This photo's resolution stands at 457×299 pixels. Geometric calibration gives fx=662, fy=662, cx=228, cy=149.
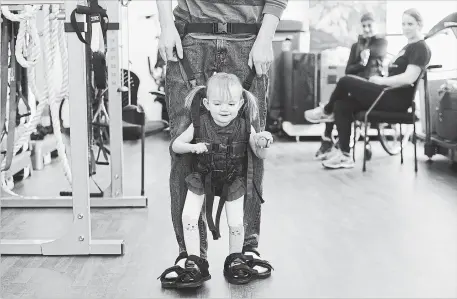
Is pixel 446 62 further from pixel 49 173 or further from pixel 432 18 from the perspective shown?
pixel 49 173

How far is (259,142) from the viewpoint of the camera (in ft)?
5.99

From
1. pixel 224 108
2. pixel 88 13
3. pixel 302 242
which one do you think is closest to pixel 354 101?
pixel 302 242

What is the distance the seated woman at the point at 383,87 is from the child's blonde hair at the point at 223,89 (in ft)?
8.82

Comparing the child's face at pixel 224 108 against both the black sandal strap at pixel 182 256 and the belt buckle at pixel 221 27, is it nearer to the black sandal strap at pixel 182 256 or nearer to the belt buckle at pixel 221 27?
the belt buckle at pixel 221 27

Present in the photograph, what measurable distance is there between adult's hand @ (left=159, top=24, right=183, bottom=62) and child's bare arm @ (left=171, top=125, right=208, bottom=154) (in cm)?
22

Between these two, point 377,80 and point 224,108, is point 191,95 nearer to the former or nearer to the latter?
point 224,108

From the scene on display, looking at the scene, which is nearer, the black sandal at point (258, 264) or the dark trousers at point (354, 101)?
the black sandal at point (258, 264)

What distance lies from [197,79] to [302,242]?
2.95 ft

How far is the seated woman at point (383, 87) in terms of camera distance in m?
4.33

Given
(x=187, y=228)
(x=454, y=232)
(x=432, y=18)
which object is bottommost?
(x=454, y=232)

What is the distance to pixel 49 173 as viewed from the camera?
430cm

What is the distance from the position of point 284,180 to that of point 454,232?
151cm

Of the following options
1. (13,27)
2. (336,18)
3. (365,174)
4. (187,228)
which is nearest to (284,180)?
(365,174)

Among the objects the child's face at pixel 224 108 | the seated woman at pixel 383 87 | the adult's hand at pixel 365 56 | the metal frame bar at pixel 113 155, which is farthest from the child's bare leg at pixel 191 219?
the adult's hand at pixel 365 56
